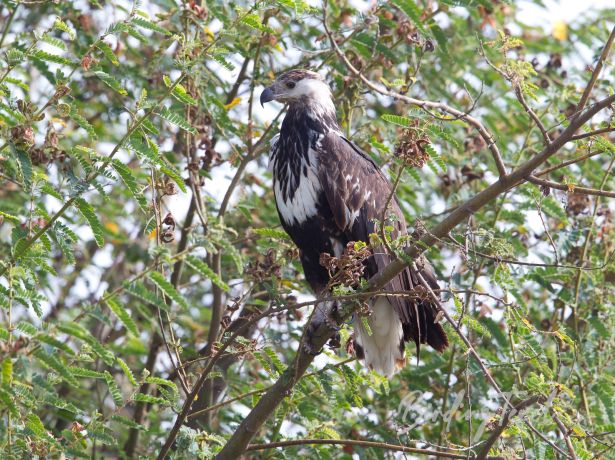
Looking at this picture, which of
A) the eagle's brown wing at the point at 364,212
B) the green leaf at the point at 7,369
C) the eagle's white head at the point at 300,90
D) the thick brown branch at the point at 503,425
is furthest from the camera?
the eagle's white head at the point at 300,90

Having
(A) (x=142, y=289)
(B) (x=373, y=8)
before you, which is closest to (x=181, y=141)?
(B) (x=373, y=8)

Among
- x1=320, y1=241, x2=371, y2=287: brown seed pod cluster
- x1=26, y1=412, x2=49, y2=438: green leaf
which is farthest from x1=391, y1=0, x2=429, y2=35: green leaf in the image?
x1=26, y1=412, x2=49, y2=438: green leaf

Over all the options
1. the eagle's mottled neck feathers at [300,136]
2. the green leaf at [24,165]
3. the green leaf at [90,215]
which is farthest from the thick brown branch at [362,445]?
the eagle's mottled neck feathers at [300,136]

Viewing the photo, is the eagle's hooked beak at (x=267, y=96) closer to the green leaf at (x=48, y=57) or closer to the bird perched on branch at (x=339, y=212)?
the bird perched on branch at (x=339, y=212)

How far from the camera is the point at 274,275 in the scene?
174 inches

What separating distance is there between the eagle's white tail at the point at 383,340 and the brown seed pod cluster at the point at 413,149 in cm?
216

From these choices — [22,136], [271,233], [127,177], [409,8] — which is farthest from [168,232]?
[409,8]

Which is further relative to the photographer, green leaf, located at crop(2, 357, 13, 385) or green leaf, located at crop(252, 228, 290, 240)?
green leaf, located at crop(252, 228, 290, 240)

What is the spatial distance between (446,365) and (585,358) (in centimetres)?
76

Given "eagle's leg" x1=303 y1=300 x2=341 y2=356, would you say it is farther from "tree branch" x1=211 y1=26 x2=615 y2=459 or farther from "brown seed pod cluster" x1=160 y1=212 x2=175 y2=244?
"brown seed pod cluster" x1=160 y1=212 x2=175 y2=244

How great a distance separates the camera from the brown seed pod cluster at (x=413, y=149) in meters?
3.00

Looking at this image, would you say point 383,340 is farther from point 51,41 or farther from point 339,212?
point 51,41

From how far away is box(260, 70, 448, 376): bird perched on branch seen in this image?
4734 mm

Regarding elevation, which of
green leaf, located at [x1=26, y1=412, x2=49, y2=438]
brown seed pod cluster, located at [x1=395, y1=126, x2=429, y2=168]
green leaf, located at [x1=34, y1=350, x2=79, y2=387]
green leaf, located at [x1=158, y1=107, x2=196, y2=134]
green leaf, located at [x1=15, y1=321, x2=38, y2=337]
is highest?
green leaf, located at [x1=158, y1=107, x2=196, y2=134]
